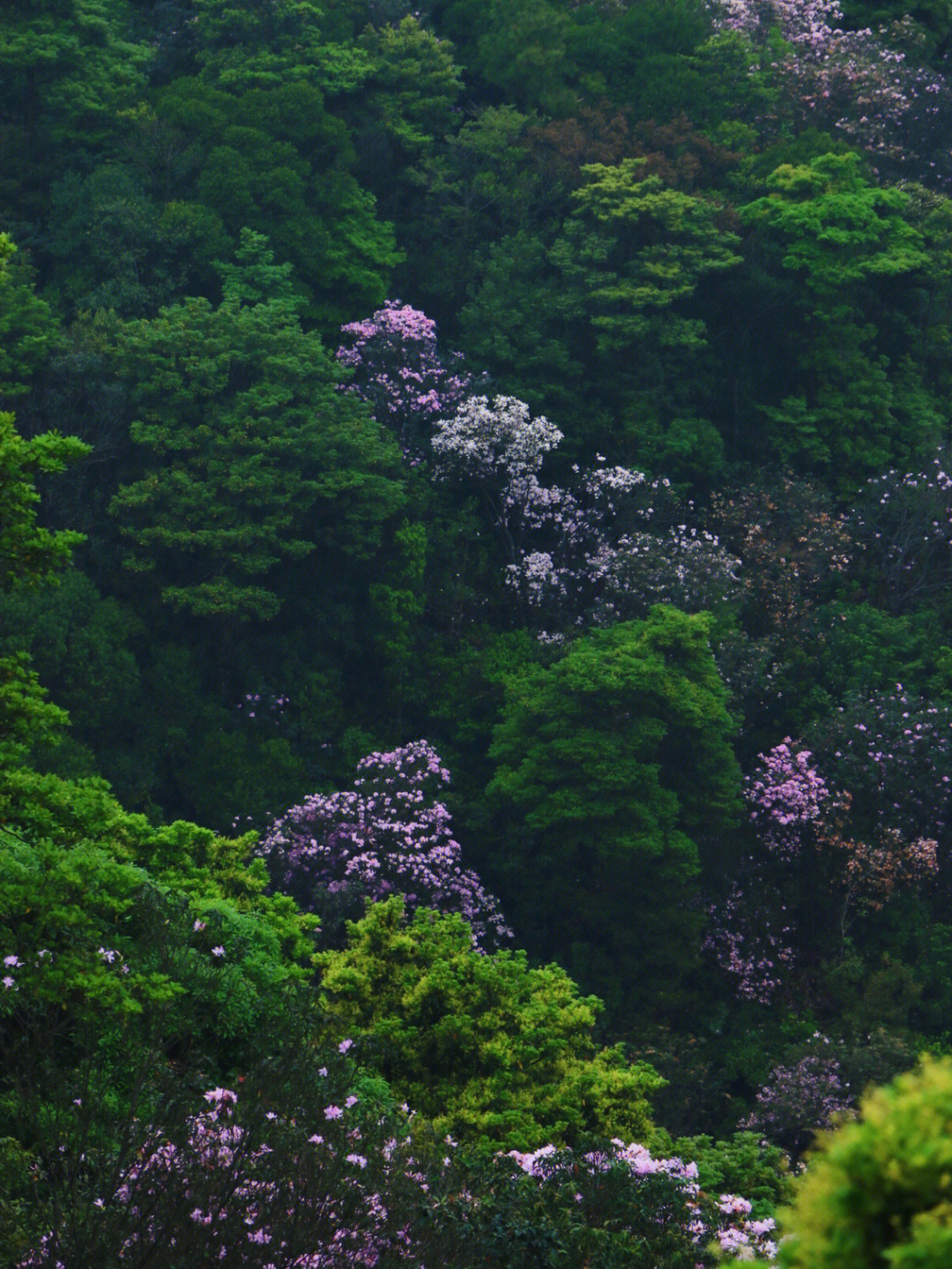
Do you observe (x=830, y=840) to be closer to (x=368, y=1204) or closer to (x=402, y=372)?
(x=402, y=372)

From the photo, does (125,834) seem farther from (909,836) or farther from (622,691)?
(909,836)

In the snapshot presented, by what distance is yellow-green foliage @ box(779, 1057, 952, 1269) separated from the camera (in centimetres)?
281

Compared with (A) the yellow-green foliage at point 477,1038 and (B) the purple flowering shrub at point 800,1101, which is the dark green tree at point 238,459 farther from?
(B) the purple flowering shrub at point 800,1101

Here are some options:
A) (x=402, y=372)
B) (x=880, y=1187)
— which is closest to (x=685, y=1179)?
(x=880, y=1187)

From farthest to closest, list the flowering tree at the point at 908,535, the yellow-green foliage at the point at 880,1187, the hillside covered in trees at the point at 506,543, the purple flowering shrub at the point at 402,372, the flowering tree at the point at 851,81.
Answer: the flowering tree at the point at 851,81, the flowering tree at the point at 908,535, the purple flowering shrub at the point at 402,372, the hillside covered in trees at the point at 506,543, the yellow-green foliage at the point at 880,1187

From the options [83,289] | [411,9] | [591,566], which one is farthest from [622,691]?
[411,9]

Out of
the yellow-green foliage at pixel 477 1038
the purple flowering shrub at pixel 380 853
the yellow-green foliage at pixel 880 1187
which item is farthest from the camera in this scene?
the purple flowering shrub at pixel 380 853

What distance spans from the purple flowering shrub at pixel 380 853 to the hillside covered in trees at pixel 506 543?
85mm

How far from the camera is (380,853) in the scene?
65.6 ft

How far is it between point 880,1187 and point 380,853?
1740 cm

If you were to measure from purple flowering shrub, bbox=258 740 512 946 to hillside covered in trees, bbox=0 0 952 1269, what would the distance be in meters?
0.09

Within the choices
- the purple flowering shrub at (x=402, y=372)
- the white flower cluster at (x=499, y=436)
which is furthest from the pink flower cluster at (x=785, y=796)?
the purple flowering shrub at (x=402, y=372)

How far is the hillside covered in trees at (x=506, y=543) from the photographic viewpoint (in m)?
12.8

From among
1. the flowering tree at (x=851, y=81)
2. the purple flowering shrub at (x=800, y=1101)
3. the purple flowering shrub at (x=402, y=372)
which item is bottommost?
the purple flowering shrub at (x=800, y=1101)
